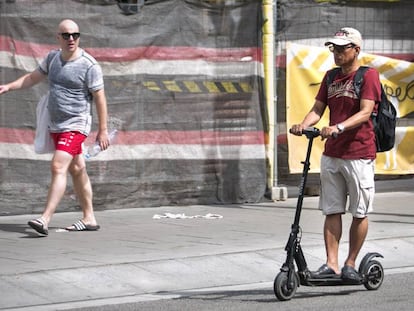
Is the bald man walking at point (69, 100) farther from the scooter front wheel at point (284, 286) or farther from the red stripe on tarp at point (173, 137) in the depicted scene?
the scooter front wheel at point (284, 286)

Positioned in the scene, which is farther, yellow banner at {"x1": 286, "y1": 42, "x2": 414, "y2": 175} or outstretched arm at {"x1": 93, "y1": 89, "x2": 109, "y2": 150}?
yellow banner at {"x1": 286, "y1": 42, "x2": 414, "y2": 175}

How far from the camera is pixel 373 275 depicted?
7863 millimetres

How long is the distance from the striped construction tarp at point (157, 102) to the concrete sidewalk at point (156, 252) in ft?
0.91

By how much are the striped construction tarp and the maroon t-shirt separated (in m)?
3.86

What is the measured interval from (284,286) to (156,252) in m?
1.71

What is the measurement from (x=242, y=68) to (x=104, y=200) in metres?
2.16

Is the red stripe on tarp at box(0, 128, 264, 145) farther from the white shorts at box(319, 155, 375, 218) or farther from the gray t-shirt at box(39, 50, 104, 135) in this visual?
the white shorts at box(319, 155, 375, 218)

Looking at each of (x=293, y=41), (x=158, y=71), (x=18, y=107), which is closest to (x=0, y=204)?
(x=18, y=107)

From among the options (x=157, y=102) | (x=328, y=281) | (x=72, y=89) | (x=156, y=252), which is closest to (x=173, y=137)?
(x=157, y=102)

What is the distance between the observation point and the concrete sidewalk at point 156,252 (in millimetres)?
7645

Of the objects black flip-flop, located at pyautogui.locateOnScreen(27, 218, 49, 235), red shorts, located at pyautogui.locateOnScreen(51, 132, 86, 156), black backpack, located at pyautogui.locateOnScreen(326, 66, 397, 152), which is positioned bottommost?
black flip-flop, located at pyautogui.locateOnScreen(27, 218, 49, 235)

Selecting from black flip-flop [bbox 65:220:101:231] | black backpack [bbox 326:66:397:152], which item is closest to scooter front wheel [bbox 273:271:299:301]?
black backpack [bbox 326:66:397:152]

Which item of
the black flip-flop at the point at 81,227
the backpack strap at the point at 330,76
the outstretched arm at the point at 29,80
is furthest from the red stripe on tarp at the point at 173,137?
the backpack strap at the point at 330,76

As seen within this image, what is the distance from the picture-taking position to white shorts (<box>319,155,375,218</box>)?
7785 mm
